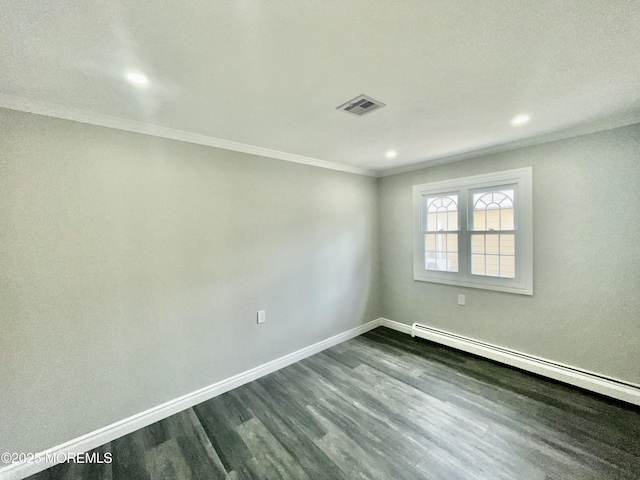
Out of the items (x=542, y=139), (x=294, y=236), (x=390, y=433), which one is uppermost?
(x=542, y=139)

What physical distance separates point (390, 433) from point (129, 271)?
240 centimetres

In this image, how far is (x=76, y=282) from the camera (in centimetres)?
186

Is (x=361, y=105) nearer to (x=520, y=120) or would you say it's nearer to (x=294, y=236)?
(x=520, y=120)

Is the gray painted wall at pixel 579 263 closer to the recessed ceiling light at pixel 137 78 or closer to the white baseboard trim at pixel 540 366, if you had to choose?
the white baseboard trim at pixel 540 366

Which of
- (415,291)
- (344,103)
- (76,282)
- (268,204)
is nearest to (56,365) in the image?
(76,282)

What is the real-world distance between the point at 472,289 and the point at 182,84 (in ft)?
11.7

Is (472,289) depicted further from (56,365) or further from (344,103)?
(56,365)

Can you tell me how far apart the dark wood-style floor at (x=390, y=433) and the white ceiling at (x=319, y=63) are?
8.03 ft

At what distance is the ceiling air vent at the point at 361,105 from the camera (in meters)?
1.79

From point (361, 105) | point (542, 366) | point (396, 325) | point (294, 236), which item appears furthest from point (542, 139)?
point (396, 325)

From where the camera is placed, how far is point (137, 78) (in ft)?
4.91

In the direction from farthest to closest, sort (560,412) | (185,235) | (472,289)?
(472,289), (185,235), (560,412)

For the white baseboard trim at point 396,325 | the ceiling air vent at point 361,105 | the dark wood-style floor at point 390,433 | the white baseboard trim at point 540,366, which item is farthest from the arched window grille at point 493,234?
the ceiling air vent at point 361,105

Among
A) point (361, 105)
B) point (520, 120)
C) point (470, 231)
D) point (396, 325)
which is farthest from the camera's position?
point (396, 325)
